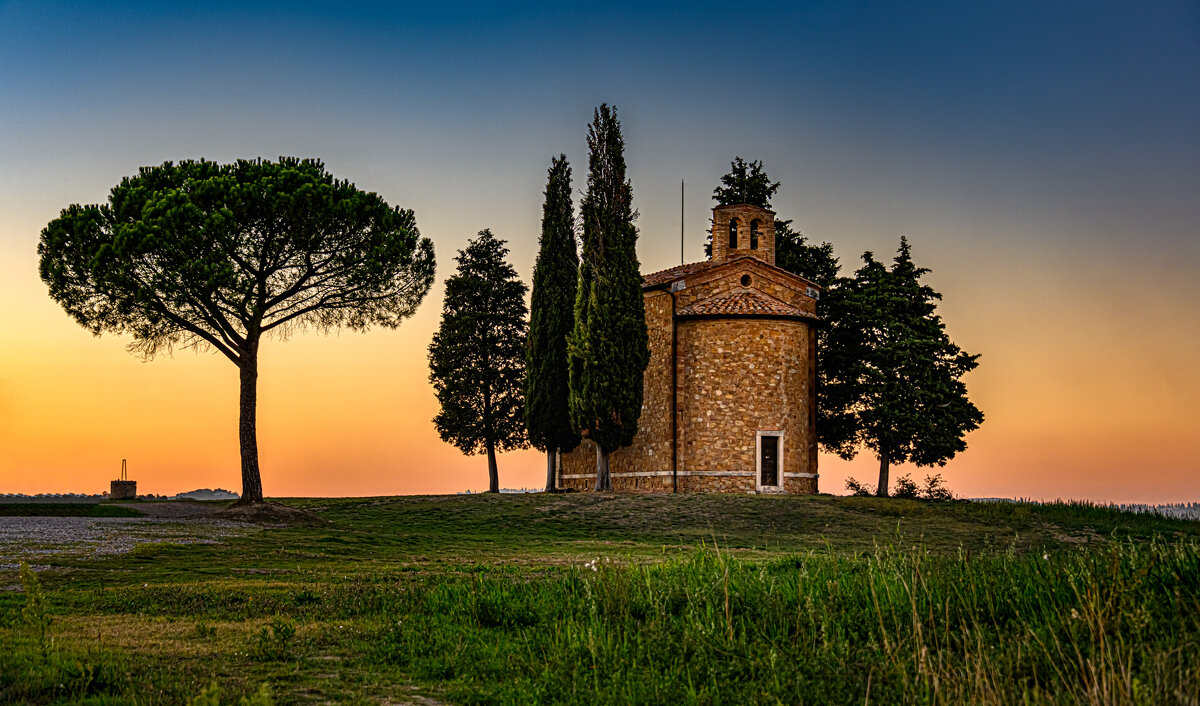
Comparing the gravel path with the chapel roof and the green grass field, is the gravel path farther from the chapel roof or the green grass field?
the chapel roof

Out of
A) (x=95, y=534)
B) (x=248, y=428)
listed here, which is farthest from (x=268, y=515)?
(x=95, y=534)

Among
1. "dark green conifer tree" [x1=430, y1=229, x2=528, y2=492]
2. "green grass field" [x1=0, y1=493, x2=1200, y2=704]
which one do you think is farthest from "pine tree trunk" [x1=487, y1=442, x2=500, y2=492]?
"green grass field" [x1=0, y1=493, x2=1200, y2=704]

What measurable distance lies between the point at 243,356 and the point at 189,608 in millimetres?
18530

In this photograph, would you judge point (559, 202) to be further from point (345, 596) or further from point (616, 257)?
point (345, 596)

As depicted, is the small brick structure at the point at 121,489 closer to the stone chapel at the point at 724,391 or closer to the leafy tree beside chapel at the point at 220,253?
the leafy tree beside chapel at the point at 220,253

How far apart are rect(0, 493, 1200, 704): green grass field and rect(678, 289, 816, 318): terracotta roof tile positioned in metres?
20.3

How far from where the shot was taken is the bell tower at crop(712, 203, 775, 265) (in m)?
36.7

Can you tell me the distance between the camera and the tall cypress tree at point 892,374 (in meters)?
34.1

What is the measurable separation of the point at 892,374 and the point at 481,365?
15.9 meters

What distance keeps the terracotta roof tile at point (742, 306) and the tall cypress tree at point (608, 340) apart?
1946mm

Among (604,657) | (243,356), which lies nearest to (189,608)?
(604,657)

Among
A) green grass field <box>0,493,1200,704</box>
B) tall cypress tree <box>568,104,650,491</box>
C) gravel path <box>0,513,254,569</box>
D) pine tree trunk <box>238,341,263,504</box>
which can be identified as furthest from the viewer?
tall cypress tree <box>568,104,650,491</box>

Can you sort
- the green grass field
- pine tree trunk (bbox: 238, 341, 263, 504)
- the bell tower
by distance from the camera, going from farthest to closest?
the bell tower → pine tree trunk (bbox: 238, 341, 263, 504) → the green grass field

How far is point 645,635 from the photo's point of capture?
302 inches
